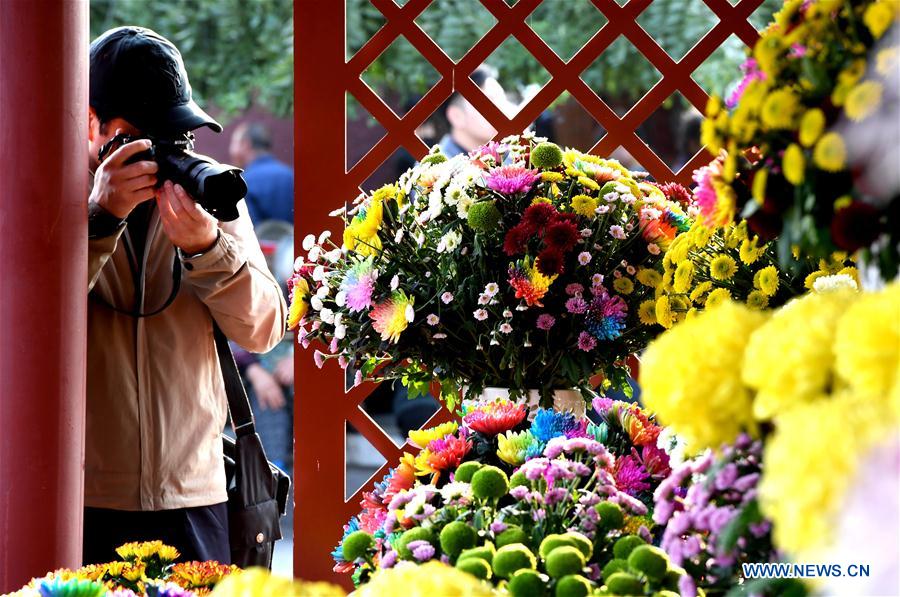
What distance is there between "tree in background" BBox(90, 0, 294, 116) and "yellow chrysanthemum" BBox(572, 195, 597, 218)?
487 cm

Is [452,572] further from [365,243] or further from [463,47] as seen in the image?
[463,47]

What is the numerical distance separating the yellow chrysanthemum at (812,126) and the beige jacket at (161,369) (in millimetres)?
1097

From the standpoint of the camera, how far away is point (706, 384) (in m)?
0.64

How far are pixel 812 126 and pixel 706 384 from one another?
0.59ft

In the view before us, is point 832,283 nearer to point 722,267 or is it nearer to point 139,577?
point 722,267

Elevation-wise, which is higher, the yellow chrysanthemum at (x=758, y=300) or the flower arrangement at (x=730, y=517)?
the yellow chrysanthemum at (x=758, y=300)

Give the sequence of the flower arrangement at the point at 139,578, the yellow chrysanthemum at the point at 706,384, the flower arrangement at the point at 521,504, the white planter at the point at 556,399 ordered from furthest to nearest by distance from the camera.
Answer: the white planter at the point at 556,399 → the flower arrangement at the point at 139,578 → the flower arrangement at the point at 521,504 → the yellow chrysanthemum at the point at 706,384

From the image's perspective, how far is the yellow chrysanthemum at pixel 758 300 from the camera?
1.37m

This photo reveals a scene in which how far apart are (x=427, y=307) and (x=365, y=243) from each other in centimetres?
14

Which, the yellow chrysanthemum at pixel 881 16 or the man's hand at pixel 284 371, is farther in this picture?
the man's hand at pixel 284 371

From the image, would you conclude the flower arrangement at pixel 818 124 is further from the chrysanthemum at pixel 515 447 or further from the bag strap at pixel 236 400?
the bag strap at pixel 236 400

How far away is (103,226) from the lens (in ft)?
5.13

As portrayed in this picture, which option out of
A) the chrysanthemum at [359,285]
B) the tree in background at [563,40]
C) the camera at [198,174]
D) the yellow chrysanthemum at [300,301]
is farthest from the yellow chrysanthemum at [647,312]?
the tree in background at [563,40]

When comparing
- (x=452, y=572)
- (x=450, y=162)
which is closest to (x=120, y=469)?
(x=450, y=162)
